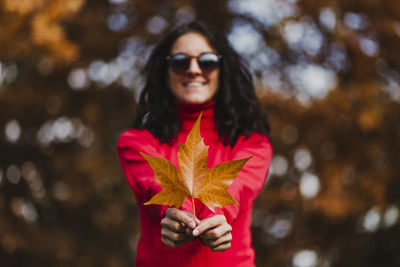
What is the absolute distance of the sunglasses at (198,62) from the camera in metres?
2.28

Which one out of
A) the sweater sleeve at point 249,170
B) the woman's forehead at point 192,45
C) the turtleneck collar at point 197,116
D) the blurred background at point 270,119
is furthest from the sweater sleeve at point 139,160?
the blurred background at point 270,119

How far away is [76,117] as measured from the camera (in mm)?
7633

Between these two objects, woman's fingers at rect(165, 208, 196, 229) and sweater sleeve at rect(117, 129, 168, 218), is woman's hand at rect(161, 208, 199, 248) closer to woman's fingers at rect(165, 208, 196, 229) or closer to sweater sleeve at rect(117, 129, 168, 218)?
woman's fingers at rect(165, 208, 196, 229)

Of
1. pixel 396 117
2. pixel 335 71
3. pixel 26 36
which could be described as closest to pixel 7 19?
pixel 26 36

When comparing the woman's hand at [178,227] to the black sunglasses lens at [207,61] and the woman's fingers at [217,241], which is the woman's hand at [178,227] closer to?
the woman's fingers at [217,241]

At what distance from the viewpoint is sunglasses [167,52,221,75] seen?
2.28 metres

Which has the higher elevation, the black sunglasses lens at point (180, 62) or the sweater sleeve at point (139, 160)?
the black sunglasses lens at point (180, 62)

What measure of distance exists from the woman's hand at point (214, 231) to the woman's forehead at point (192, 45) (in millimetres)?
1009

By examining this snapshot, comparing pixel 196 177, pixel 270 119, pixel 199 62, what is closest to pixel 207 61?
pixel 199 62

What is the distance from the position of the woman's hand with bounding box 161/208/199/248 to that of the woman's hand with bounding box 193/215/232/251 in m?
0.03

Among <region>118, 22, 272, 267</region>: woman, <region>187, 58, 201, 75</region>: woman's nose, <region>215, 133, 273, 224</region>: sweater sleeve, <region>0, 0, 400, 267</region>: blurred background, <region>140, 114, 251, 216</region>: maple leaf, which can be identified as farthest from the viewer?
<region>0, 0, 400, 267</region>: blurred background

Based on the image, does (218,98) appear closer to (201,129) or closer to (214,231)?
(201,129)

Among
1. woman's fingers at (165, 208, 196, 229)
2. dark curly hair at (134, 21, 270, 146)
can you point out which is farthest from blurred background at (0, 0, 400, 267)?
woman's fingers at (165, 208, 196, 229)

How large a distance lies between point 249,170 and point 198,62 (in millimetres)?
602
